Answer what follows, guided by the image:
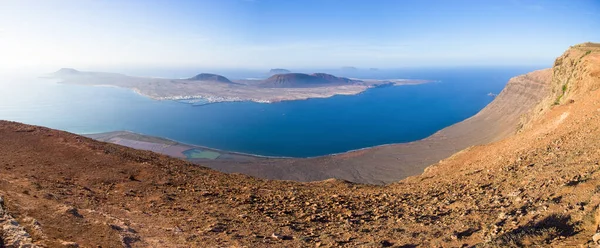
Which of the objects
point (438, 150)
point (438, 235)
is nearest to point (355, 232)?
point (438, 235)

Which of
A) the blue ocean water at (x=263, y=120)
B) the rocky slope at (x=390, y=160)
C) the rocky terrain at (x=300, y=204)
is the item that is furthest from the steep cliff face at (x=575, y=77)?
the blue ocean water at (x=263, y=120)

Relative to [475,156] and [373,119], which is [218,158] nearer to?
[475,156]

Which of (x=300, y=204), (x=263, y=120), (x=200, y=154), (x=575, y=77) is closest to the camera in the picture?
(x=300, y=204)

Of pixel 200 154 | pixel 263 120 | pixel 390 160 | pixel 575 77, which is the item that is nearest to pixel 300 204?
pixel 575 77

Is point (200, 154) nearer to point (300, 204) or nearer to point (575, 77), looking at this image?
point (300, 204)

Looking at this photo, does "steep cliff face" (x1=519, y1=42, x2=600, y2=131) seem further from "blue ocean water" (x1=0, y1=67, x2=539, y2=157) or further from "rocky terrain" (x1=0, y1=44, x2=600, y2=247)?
"blue ocean water" (x1=0, y1=67, x2=539, y2=157)

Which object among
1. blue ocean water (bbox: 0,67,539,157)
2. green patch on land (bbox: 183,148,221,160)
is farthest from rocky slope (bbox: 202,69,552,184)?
blue ocean water (bbox: 0,67,539,157)

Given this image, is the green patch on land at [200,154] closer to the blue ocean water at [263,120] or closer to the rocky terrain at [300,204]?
the blue ocean water at [263,120]
